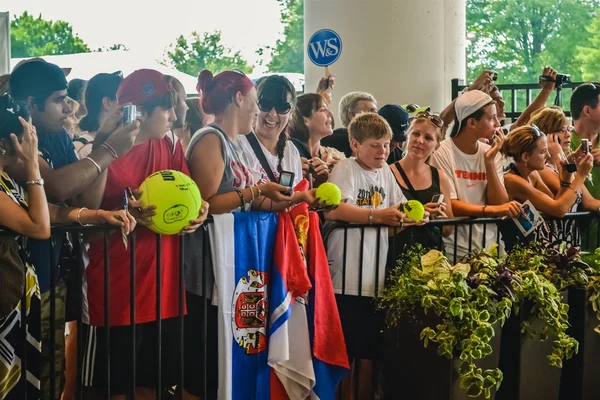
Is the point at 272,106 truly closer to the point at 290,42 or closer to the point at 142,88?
the point at 142,88

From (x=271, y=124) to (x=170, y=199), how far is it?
3.32 feet

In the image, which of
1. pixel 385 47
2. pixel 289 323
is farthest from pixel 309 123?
pixel 385 47

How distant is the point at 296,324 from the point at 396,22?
559 centimetres

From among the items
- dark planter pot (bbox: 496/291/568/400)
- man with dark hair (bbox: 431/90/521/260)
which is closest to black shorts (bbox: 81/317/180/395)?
dark planter pot (bbox: 496/291/568/400)

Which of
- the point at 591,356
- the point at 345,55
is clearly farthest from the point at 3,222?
the point at 345,55

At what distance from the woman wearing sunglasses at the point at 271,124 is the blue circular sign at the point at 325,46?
3.82 metres

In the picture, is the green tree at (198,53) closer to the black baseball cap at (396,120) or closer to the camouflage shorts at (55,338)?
the black baseball cap at (396,120)

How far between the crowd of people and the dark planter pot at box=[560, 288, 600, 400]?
63 centimetres

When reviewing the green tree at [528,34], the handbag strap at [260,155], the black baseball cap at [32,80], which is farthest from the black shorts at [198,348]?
the green tree at [528,34]

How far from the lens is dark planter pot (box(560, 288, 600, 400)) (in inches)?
188

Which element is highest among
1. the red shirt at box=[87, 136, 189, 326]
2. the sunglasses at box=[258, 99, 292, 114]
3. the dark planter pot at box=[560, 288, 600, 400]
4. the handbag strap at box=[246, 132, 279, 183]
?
the sunglasses at box=[258, 99, 292, 114]

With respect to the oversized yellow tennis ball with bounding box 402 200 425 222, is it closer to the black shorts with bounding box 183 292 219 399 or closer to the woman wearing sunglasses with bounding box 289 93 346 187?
the woman wearing sunglasses with bounding box 289 93 346 187

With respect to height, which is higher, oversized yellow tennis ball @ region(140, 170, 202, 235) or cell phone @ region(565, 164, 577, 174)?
cell phone @ region(565, 164, 577, 174)

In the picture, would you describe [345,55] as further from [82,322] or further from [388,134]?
[82,322]
